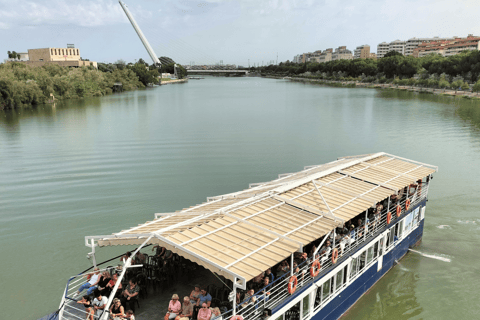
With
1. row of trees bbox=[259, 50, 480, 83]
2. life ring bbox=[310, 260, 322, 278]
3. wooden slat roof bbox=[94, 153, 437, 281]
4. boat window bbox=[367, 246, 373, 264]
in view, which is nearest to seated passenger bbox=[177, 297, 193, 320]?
wooden slat roof bbox=[94, 153, 437, 281]

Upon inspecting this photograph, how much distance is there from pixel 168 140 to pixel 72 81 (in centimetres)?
6395

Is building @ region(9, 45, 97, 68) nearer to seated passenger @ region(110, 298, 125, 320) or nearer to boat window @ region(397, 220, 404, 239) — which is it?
boat window @ region(397, 220, 404, 239)

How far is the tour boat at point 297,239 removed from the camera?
364 inches

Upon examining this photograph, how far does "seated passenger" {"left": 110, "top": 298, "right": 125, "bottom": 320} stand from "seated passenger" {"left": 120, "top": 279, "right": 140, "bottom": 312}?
549 mm

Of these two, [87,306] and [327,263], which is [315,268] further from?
[87,306]

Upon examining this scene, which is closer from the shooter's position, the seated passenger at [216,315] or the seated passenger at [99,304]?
the seated passenger at [216,315]

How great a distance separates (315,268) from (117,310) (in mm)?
5618

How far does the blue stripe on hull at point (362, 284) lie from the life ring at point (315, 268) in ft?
5.01

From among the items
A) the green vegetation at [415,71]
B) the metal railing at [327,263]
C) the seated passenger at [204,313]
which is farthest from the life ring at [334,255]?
the green vegetation at [415,71]

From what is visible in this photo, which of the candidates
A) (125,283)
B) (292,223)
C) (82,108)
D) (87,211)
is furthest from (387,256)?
(82,108)

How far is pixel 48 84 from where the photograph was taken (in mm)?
82125

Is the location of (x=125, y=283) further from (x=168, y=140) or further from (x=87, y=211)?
(x=168, y=140)

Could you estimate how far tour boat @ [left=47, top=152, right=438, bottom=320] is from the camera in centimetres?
926

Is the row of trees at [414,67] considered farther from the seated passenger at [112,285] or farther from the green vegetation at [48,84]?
the seated passenger at [112,285]
